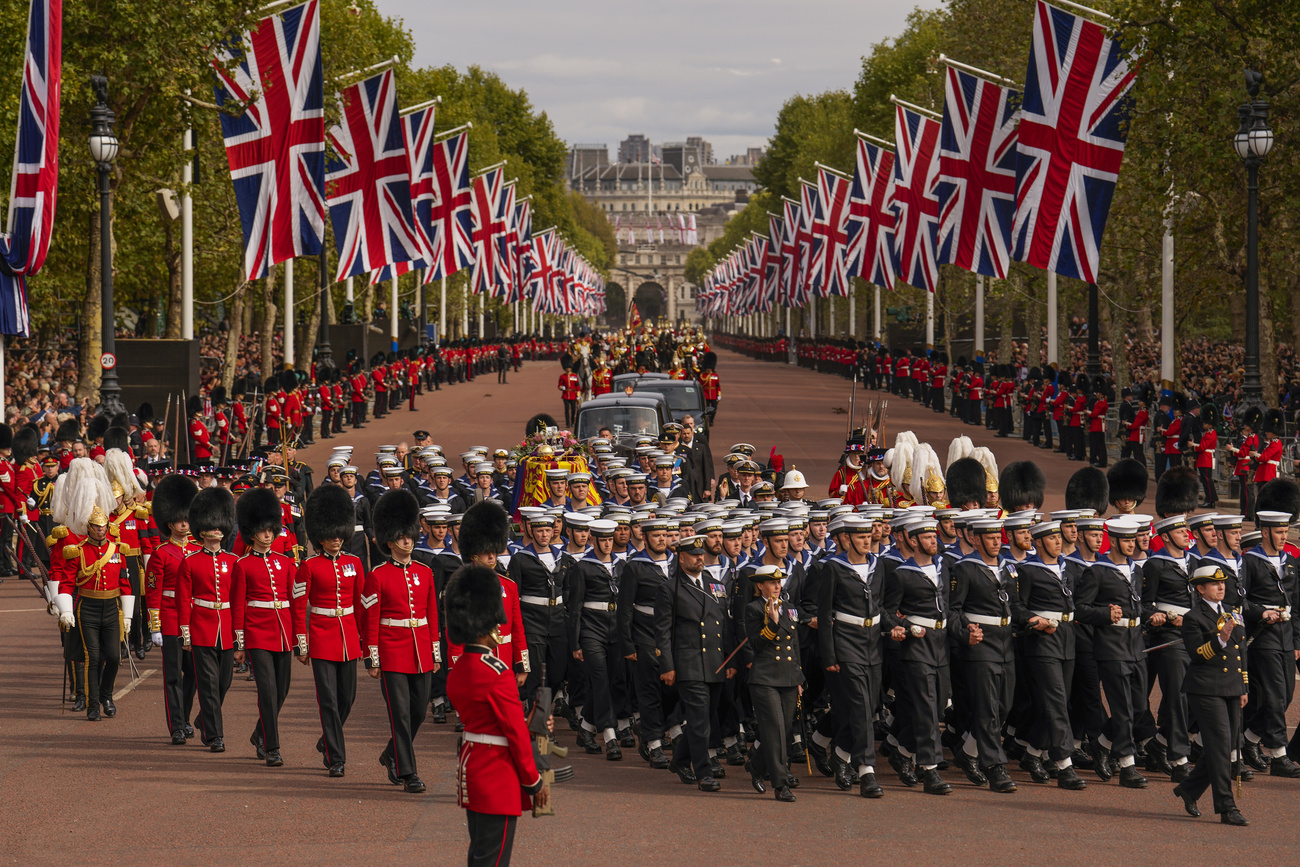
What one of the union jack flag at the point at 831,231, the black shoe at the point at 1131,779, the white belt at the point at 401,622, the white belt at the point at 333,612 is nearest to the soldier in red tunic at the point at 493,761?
the white belt at the point at 401,622

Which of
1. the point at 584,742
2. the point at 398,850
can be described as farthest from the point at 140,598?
the point at 398,850

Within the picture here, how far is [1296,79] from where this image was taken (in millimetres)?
24750

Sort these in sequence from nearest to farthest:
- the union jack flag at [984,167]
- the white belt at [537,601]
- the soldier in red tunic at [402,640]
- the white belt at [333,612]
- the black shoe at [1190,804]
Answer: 1. the black shoe at [1190,804]
2. the soldier in red tunic at [402,640]
3. the white belt at [333,612]
4. the white belt at [537,601]
5. the union jack flag at [984,167]

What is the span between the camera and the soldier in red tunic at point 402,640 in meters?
9.73

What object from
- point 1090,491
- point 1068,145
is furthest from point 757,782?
point 1068,145

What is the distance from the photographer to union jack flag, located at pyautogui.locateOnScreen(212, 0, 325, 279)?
24.6 meters

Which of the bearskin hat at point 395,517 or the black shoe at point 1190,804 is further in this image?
the bearskin hat at point 395,517

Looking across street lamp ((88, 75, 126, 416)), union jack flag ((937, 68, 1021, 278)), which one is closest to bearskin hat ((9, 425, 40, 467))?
street lamp ((88, 75, 126, 416))

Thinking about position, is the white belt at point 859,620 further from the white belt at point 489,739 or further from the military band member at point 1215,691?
the white belt at point 489,739

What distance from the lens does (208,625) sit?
10898 millimetres

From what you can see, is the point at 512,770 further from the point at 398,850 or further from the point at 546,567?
the point at 546,567

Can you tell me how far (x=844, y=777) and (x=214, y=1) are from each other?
23.3 metres

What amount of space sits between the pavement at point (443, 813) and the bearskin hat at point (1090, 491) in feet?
6.66

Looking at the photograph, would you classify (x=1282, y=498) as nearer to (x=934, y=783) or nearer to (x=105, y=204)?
(x=934, y=783)
